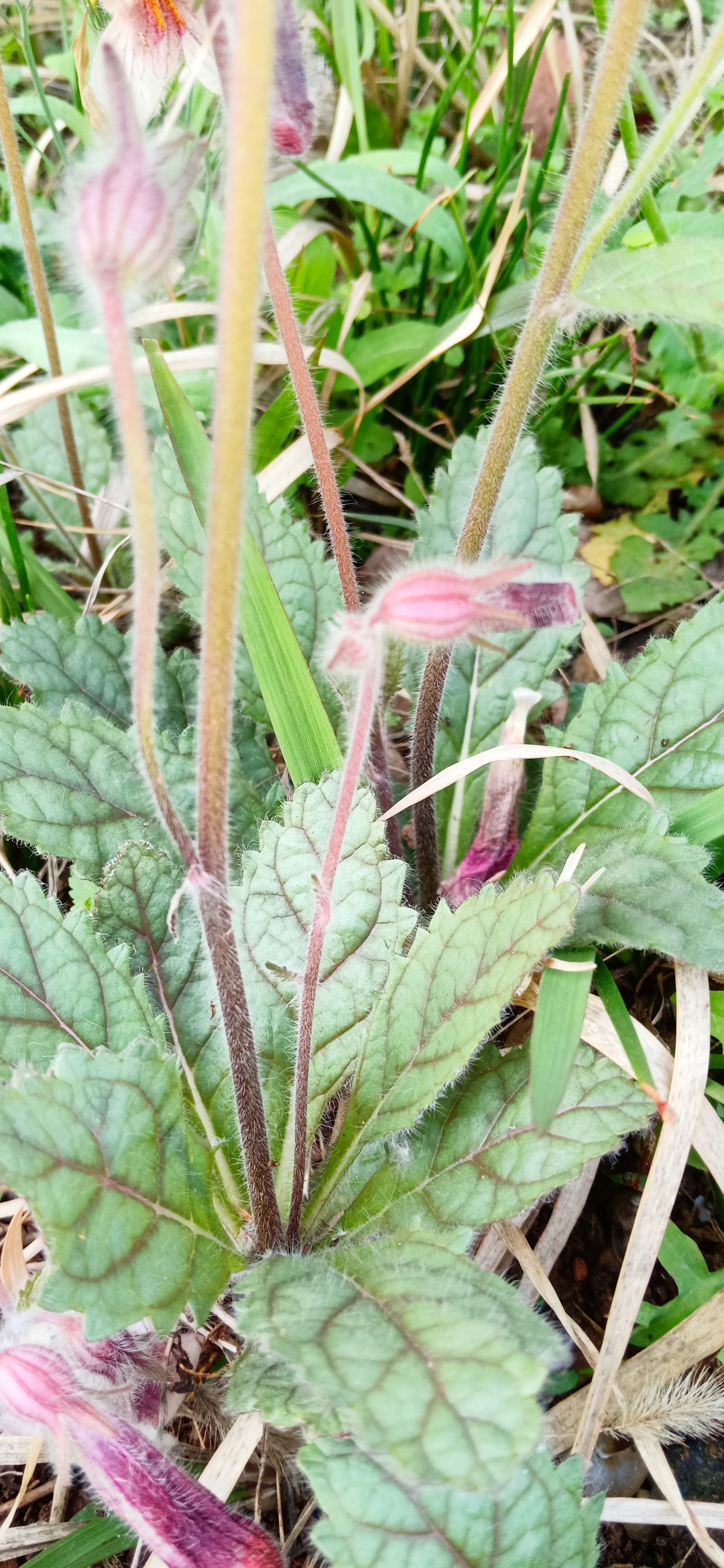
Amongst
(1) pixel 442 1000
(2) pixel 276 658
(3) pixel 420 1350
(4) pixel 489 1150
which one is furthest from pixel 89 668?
(3) pixel 420 1350

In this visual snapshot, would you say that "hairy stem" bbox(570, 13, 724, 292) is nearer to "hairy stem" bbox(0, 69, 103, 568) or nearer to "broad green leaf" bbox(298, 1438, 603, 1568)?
"hairy stem" bbox(0, 69, 103, 568)

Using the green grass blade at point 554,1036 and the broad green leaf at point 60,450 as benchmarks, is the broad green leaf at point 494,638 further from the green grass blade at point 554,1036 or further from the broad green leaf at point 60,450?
the broad green leaf at point 60,450

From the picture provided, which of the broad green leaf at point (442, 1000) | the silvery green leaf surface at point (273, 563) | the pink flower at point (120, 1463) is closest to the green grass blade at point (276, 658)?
the silvery green leaf surface at point (273, 563)

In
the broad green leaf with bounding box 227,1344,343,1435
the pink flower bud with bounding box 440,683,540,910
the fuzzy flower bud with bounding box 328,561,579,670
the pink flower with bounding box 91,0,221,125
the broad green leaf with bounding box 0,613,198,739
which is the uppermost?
the pink flower with bounding box 91,0,221,125

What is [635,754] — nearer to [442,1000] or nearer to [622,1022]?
[622,1022]

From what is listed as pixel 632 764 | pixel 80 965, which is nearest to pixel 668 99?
pixel 632 764

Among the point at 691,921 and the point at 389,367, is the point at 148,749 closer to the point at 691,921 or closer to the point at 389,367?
the point at 691,921

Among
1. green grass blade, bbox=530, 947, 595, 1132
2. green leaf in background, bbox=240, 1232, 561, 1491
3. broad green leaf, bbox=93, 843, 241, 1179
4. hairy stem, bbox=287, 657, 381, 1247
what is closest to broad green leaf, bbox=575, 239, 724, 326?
hairy stem, bbox=287, 657, 381, 1247
